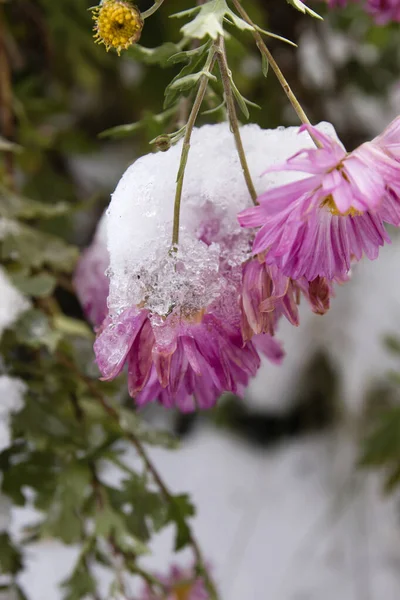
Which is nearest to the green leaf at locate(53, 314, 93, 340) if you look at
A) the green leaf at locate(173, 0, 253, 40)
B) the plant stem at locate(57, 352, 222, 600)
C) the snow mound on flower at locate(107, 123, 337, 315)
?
the plant stem at locate(57, 352, 222, 600)

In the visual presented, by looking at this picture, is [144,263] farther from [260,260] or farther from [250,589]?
[250,589]

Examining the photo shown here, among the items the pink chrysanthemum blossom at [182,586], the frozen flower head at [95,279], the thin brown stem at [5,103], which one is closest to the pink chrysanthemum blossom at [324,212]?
the frozen flower head at [95,279]

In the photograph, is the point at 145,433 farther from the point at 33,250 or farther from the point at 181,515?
the point at 33,250

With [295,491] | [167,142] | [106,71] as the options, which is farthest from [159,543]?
[167,142]

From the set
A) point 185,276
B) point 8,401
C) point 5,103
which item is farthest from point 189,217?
point 5,103

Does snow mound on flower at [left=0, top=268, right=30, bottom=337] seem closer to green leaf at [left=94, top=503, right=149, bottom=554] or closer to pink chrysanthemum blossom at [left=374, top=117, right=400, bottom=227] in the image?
green leaf at [left=94, top=503, right=149, bottom=554]

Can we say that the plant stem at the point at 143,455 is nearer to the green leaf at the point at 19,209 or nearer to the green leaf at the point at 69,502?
the green leaf at the point at 69,502
